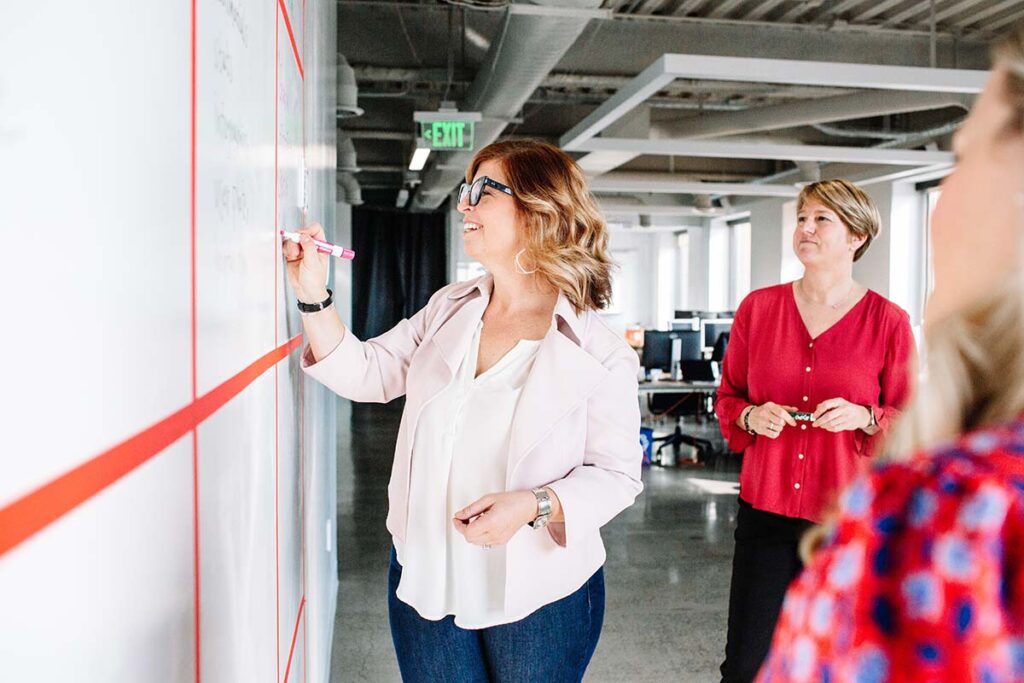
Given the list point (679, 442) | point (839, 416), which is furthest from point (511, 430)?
point (679, 442)

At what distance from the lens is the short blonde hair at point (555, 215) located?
1.87 meters

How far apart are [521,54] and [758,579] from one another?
3.65 meters

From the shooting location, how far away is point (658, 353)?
896 cm

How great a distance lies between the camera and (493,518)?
1552 mm

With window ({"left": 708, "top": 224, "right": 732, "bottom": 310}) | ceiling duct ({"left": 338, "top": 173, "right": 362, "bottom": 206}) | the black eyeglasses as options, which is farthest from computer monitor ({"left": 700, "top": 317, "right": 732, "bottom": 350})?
the black eyeglasses

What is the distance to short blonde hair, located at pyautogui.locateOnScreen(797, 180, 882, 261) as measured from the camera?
8.50 ft

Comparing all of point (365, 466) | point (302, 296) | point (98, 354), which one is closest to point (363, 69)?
point (365, 466)

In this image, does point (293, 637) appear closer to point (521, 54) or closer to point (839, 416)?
point (839, 416)

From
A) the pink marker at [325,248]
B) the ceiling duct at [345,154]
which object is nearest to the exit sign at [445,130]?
the pink marker at [325,248]

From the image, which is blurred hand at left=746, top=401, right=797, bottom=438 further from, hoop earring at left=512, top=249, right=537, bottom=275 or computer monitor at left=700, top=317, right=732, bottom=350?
computer monitor at left=700, top=317, right=732, bottom=350

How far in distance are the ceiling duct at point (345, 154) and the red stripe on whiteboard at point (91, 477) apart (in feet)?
31.4

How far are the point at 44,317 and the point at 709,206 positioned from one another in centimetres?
1298

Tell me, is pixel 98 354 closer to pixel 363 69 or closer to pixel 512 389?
pixel 512 389

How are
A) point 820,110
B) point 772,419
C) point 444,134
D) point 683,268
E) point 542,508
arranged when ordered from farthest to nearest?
1. point 683,268
2. point 820,110
3. point 444,134
4. point 772,419
5. point 542,508
